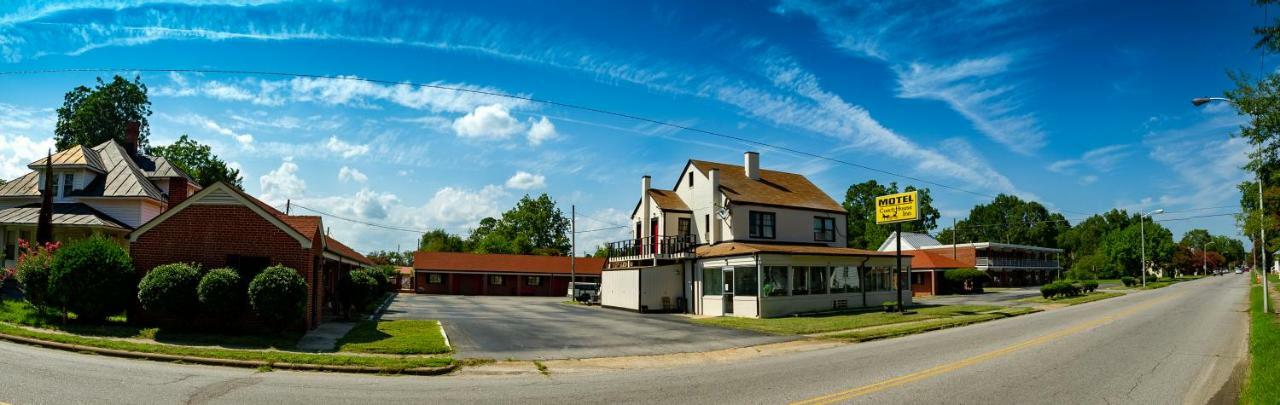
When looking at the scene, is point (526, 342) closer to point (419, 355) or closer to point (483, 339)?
point (483, 339)

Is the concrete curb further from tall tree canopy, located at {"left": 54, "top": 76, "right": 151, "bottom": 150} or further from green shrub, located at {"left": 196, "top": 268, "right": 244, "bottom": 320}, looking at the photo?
tall tree canopy, located at {"left": 54, "top": 76, "right": 151, "bottom": 150}

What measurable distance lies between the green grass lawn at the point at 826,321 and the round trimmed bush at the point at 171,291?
16.9 metres

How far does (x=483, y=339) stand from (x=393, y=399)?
349 inches

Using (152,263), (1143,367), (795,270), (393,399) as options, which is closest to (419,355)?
(393,399)

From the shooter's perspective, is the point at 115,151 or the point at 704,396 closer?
the point at 704,396

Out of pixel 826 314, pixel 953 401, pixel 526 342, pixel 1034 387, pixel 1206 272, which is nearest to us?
pixel 953 401

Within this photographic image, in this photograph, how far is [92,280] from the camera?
1756 cm

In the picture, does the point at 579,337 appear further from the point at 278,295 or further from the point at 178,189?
the point at 178,189

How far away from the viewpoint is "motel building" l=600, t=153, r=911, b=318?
1188 inches

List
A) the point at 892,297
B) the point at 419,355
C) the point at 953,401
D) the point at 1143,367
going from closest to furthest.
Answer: the point at 953,401
the point at 1143,367
the point at 419,355
the point at 892,297

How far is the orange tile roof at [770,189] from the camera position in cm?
3647

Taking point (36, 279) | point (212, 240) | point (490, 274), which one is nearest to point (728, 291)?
point (212, 240)

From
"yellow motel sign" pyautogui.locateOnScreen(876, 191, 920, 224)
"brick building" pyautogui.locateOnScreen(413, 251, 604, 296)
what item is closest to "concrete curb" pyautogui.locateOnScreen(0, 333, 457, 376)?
"yellow motel sign" pyautogui.locateOnScreen(876, 191, 920, 224)

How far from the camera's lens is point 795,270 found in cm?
3067
